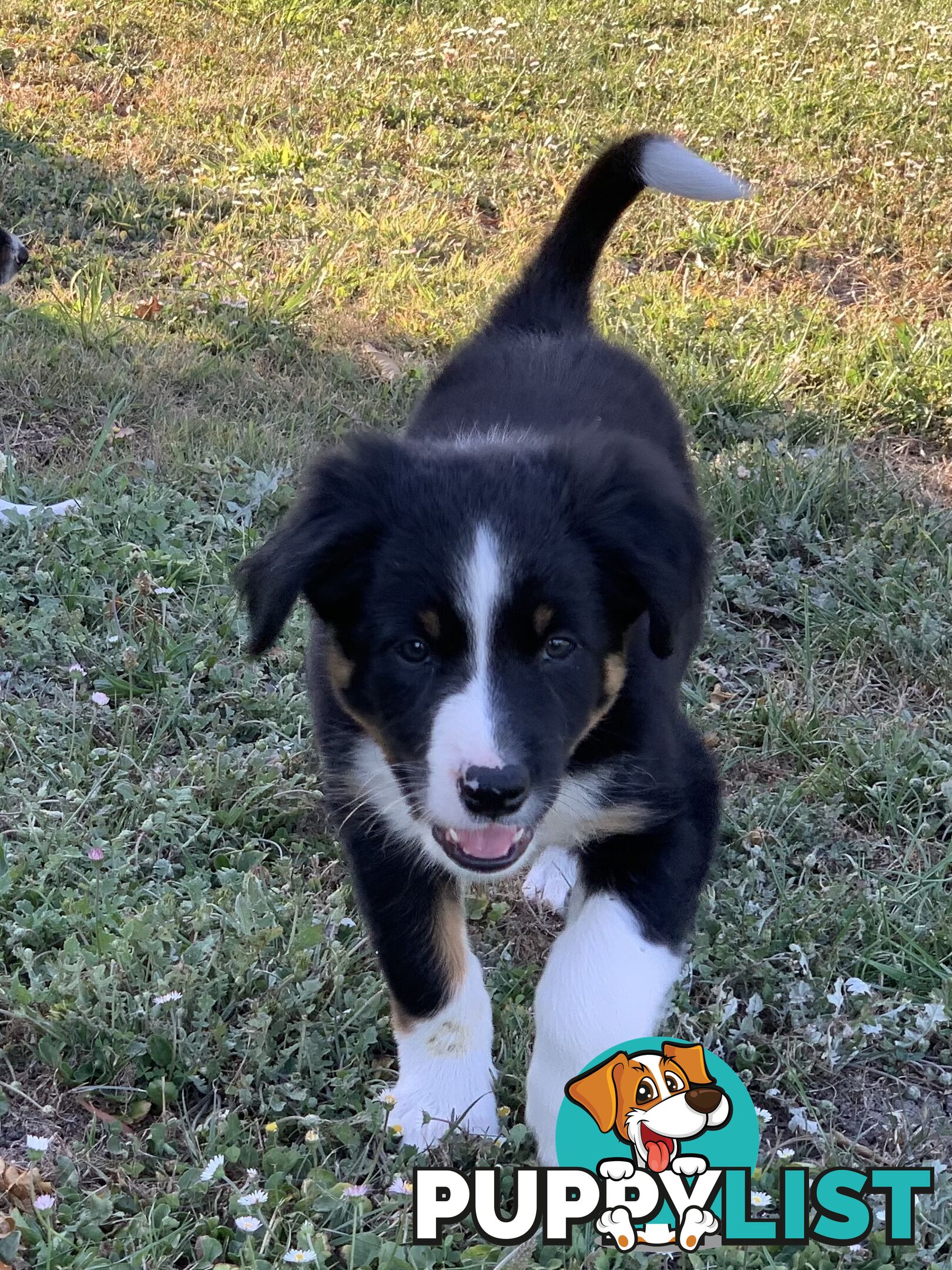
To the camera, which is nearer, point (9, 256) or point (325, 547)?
point (325, 547)

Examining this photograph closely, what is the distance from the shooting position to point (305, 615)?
12.1 ft

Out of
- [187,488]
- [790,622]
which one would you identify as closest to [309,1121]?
[790,622]

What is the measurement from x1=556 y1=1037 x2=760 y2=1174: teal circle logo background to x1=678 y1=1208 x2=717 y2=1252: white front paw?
2.9 inches

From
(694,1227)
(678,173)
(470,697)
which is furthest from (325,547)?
(678,173)

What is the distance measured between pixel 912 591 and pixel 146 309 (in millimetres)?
3313

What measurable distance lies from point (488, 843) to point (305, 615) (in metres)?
1.59

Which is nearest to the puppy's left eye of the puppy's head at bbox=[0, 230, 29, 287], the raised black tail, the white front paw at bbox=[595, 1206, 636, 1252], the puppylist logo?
the puppylist logo

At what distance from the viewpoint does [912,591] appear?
12.7 ft

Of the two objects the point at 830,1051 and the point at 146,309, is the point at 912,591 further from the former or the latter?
the point at 146,309

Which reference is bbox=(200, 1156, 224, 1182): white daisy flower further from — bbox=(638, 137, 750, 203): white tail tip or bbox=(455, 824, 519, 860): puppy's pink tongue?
bbox=(638, 137, 750, 203): white tail tip

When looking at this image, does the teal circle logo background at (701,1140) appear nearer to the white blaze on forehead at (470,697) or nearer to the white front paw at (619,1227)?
the white front paw at (619,1227)

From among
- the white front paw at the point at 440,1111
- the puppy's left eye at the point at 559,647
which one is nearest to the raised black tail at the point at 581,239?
the puppy's left eye at the point at 559,647

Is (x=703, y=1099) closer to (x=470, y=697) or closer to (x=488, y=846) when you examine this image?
(x=488, y=846)

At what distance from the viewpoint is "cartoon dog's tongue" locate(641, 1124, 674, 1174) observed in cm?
215
